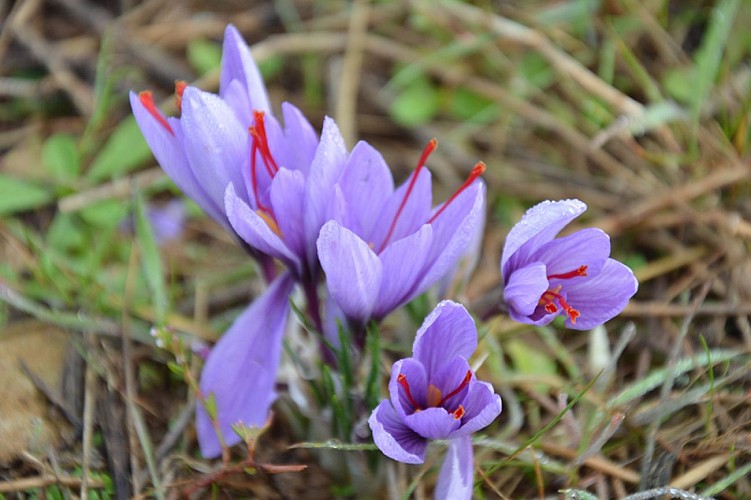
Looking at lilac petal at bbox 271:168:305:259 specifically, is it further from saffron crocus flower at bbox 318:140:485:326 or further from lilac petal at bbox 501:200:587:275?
lilac petal at bbox 501:200:587:275

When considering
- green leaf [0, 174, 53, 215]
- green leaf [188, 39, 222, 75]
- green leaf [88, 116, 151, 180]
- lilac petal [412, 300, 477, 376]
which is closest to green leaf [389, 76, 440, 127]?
green leaf [188, 39, 222, 75]

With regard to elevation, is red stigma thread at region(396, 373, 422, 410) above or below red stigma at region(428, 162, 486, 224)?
below

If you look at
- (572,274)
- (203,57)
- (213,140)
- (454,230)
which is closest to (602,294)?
(572,274)

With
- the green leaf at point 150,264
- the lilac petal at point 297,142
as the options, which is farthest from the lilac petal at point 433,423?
the green leaf at point 150,264

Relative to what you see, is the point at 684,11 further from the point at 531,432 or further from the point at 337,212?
the point at 337,212

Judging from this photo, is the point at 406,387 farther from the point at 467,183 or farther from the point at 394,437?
the point at 467,183

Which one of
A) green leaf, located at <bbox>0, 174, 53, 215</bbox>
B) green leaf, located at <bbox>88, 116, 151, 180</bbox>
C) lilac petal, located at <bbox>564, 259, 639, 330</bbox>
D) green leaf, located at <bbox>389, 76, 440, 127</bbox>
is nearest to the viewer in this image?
lilac petal, located at <bbox>564, 259, 639, 330</bbox>

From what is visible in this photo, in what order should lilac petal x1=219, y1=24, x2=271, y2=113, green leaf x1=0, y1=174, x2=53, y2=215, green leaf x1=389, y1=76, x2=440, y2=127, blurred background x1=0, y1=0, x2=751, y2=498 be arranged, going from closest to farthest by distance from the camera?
1. lilac petal x1=219, y1=24, x2=271, y2=113
2. blurred background x1=0, y1=0, x2=751, y2=498
3. green leaf x1=0, y1=174, x2=53, y2=215
4. green leaf x1=389, y1=76, x2=440, y2=127

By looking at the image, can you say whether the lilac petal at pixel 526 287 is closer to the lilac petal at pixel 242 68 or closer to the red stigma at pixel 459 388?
the red stigma at pixel 459 388
